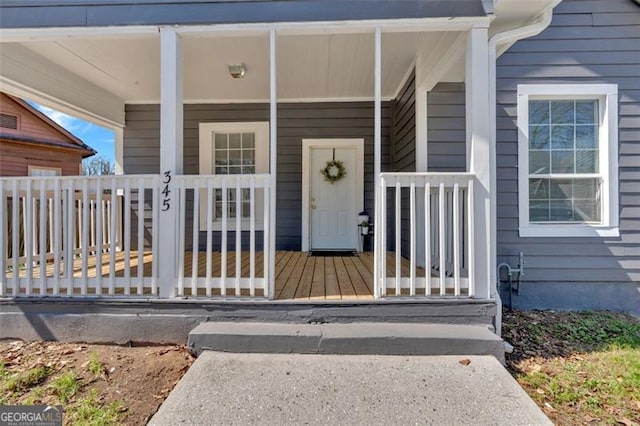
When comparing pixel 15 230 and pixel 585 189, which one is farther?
pixel 585 189

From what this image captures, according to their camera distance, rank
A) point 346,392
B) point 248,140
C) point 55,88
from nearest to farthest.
→ point 346,392 → point 55,88 → point 248,140

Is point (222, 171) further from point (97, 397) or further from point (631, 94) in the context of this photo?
point (631, 94)

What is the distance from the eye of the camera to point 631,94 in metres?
3.62

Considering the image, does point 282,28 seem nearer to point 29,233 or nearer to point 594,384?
point 29,233

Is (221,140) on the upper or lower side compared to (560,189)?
upper

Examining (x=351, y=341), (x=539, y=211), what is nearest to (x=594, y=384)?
(x=351, y=341)

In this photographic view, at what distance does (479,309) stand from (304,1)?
271 centimetres

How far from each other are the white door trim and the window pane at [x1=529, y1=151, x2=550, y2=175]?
88.6 inches

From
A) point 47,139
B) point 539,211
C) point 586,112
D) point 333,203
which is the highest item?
point 47,139

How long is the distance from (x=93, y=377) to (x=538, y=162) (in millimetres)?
4369

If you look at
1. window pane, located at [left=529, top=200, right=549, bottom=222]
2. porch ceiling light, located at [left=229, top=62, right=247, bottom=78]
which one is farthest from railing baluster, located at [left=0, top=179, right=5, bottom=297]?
window pane, located at [left=529, top=200, right=549, bottom=222]

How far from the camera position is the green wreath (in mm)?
5293

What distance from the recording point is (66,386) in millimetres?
2121

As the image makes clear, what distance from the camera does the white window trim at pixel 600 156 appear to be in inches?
141
